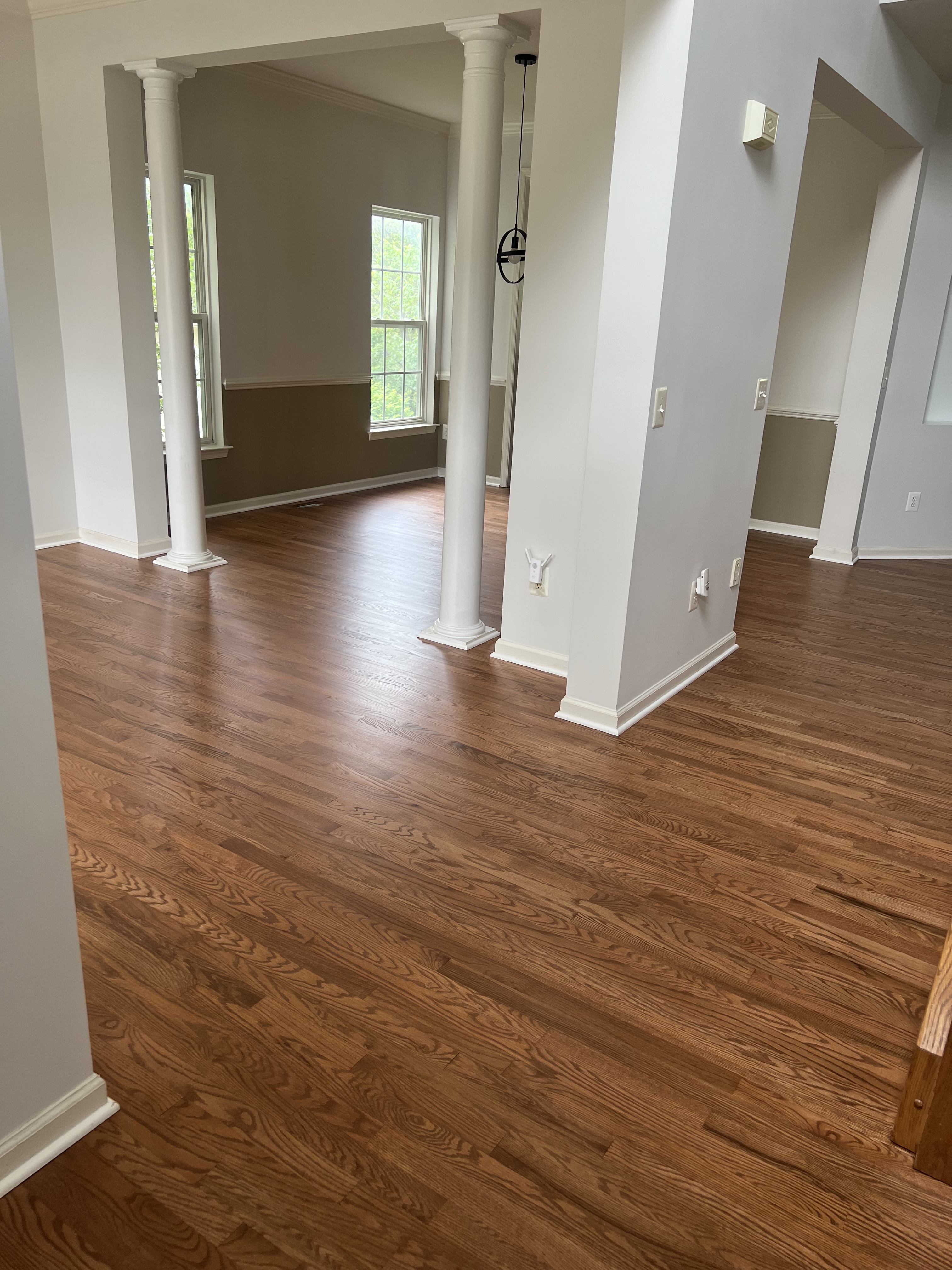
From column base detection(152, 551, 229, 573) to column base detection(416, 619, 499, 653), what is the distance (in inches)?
55.8

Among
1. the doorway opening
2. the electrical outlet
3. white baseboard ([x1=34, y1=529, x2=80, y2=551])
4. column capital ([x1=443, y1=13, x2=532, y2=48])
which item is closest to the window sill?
white baseboard ([x1=34, y1=529, x2=80, y2=551])

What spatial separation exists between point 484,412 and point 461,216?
73cm

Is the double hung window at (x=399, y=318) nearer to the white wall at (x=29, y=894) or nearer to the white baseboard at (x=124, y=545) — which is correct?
the white baseboard at (x=124, y=545)

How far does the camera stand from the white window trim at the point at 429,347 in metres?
7.20

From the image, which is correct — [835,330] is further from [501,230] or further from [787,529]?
[501,230]

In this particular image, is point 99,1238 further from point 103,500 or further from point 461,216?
point 103,500

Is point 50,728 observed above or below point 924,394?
below

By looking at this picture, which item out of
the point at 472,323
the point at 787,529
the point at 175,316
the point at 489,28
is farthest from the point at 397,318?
the point at 489,28

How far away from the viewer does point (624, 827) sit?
8.53ft

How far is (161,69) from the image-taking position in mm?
4113

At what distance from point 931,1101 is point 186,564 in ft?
13.4

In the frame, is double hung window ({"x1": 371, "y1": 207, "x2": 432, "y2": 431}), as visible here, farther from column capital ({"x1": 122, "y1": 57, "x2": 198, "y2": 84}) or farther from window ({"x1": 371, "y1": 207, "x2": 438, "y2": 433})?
column capital ({"x1": 122, "y1": 57, "x2": 198, "y2": 84})

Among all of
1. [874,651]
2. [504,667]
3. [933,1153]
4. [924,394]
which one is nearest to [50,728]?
[933,1153]

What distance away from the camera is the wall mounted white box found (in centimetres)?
288
